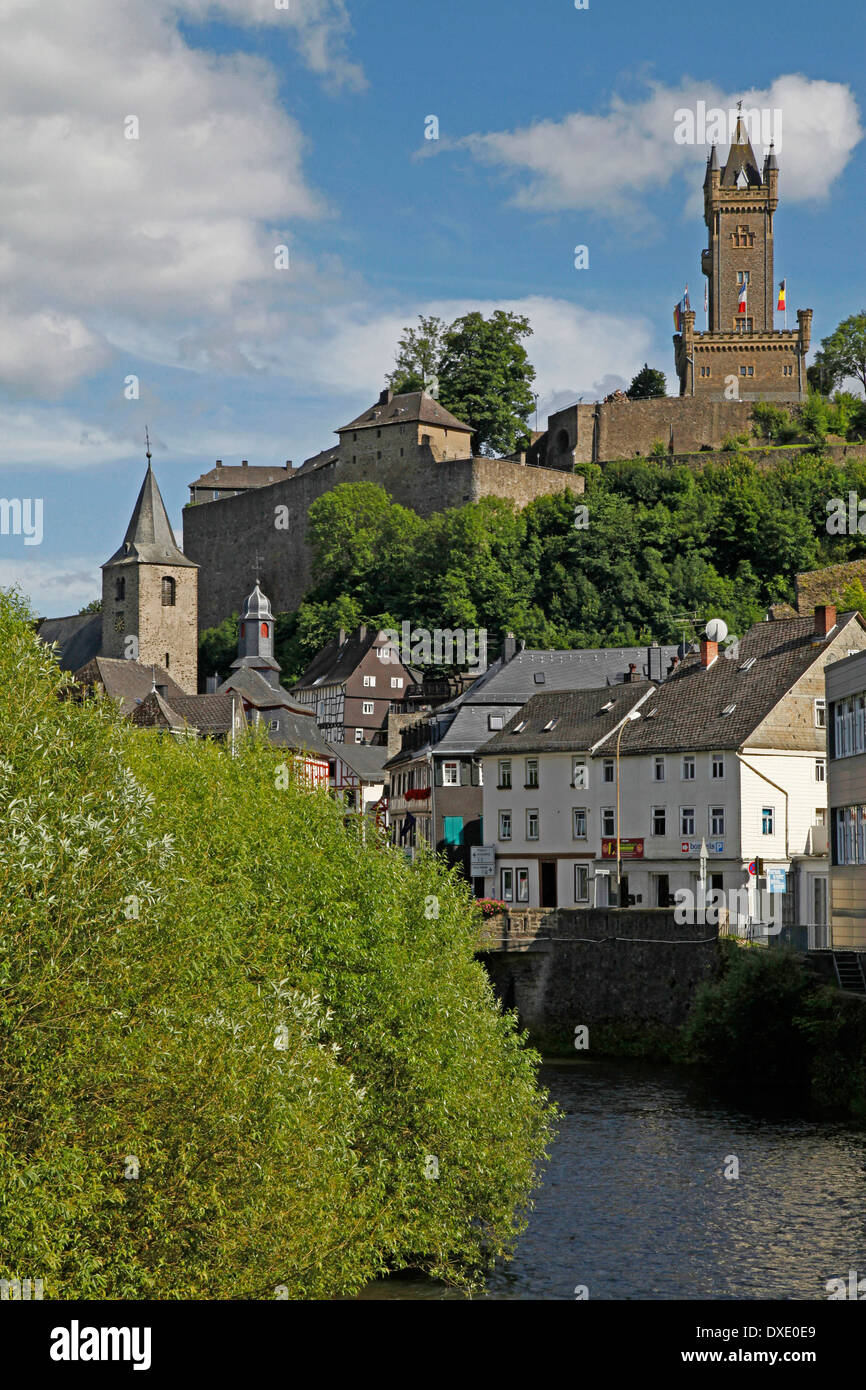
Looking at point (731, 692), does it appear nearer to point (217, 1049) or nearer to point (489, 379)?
point (217, 1049)

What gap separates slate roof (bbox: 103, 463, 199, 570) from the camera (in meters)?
108

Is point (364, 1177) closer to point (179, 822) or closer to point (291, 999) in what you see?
point (291, 999)

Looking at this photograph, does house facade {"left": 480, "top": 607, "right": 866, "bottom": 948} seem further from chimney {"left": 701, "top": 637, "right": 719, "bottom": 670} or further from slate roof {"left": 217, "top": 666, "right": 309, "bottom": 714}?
slate roof {"left": 217, "top": 666, "right": 309, "bottom": 714}

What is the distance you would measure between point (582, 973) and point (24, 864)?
31.4 meters

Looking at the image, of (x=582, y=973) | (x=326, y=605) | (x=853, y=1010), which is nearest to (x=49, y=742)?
(x=853, y=1010)

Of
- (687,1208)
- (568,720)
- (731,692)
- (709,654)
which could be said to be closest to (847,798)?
(687,1208)

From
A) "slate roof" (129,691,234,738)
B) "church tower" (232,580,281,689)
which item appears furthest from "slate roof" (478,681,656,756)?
"church tower" (232,580,281,689)

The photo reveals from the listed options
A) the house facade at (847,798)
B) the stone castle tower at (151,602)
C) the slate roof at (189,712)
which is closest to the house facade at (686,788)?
the house facade at (847,798)

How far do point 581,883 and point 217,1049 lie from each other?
1439 inches

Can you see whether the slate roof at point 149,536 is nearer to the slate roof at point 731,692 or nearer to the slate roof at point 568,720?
the slate roof at point 568,720

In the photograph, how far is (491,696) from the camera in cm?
6072

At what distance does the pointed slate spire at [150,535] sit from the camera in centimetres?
10825

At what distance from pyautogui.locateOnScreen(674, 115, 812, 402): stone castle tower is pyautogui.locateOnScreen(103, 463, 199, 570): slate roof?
3392 cm

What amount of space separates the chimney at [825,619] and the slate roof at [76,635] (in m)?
66.4
